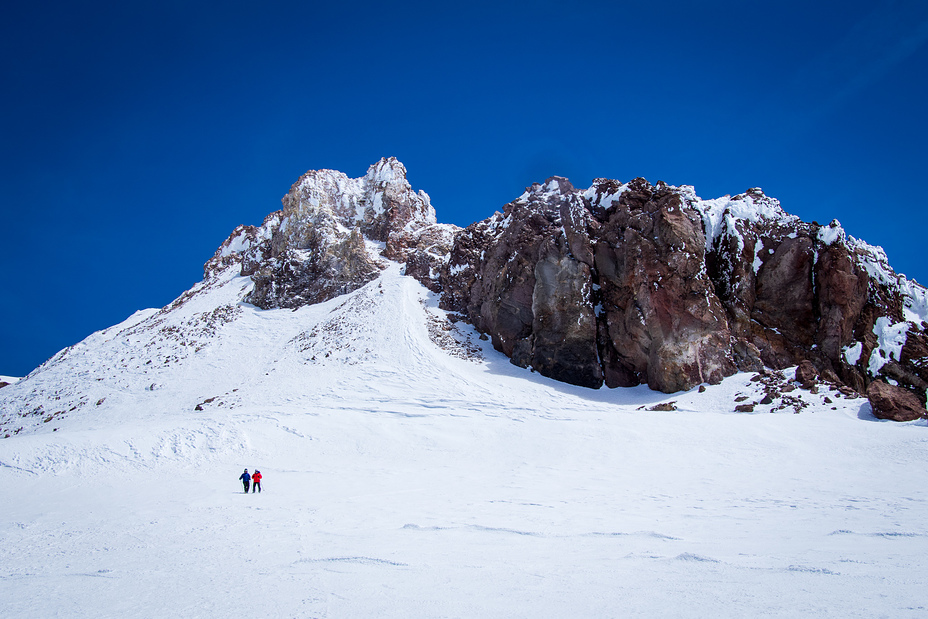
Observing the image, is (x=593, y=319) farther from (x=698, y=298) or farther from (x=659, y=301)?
(x=698, y=298)

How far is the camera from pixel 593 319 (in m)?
31.0

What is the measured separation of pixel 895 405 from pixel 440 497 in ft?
69.5

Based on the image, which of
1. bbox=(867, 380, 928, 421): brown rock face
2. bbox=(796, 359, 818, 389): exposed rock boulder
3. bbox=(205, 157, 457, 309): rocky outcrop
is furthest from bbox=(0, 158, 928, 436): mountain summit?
bbox=(205, 157, 457, 309): rocky outcrop

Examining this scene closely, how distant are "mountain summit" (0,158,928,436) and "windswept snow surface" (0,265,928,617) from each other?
80cm

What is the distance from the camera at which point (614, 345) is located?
3028 centimetres

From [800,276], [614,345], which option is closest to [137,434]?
[614,345]

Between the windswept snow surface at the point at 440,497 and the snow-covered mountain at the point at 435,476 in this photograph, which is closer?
the windswept snow surface at the point at 440,497

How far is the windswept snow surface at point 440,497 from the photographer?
641cm

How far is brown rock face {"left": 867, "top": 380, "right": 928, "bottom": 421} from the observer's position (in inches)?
786

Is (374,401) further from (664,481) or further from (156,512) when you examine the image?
(664,481)

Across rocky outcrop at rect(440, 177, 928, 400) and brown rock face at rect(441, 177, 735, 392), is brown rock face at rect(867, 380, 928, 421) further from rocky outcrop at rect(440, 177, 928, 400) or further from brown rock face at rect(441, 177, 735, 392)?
brown rock face at rect(441, 177, 735, 392)

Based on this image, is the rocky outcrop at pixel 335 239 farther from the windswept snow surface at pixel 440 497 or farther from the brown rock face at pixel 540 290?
the windswept snow surface at pixel 440 497

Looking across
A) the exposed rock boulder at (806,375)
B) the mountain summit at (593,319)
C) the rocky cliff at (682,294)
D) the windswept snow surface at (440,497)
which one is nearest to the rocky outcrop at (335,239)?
the mountain summit at (593,319)

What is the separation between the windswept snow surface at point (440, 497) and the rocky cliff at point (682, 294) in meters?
2.76
